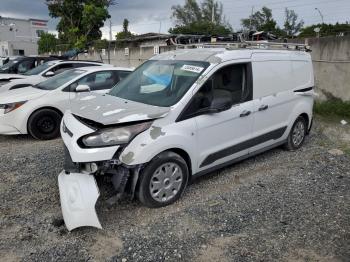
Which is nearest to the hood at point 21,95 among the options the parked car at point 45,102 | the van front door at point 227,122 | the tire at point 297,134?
the parked car at point 45,102

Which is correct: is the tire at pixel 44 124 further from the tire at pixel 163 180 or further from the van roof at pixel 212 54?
the tire at pixel 163 180

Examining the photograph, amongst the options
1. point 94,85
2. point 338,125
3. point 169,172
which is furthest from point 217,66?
point 338,125

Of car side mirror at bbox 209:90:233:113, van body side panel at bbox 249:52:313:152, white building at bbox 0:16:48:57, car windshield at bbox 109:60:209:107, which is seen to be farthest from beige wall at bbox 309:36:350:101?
white building at bbox 0:16:48:57

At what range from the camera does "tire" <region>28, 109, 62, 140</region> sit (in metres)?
6.67

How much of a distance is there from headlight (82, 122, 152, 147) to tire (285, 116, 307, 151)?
3.25m

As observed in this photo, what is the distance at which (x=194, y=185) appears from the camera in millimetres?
4664

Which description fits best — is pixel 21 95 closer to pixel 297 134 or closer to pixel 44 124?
pixel 44 124

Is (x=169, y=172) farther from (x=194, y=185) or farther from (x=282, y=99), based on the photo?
(x=282, y=99)

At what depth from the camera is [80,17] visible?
31625 mm

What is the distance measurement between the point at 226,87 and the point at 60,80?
13.9 ft

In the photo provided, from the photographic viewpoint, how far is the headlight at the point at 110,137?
3.63 m

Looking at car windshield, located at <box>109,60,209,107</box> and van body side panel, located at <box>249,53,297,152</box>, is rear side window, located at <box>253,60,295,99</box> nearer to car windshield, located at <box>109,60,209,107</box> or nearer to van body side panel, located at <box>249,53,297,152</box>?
van body side panel, located at <box>249,53,297,152</box>

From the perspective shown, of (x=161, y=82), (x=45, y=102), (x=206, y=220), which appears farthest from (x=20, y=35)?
(x=206, y=220)

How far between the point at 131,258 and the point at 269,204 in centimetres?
183
